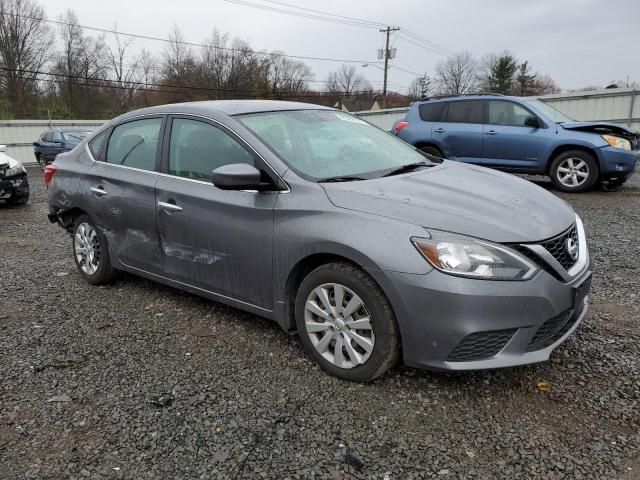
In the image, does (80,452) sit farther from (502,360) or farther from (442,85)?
(442,85)

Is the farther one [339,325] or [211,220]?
[211,220]

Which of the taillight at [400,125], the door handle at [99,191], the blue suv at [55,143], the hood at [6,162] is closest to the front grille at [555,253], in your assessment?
the door handle at [99,191]

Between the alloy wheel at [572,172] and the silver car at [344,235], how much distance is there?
6.10 metres

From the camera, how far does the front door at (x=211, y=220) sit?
10.5ft

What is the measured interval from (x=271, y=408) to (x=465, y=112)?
28.1 feet

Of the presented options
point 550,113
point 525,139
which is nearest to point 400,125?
point 525,139

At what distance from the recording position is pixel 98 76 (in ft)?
146

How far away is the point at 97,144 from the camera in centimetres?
462

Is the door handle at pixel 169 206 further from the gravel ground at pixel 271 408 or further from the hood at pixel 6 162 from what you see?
the hood at pixel 6 162

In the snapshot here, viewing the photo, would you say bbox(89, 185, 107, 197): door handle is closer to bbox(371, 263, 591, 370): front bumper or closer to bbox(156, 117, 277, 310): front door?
bbox(156, 117, 277, 310): front door

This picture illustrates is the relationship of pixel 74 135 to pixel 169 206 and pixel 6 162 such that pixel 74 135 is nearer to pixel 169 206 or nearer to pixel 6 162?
pixel 6 162

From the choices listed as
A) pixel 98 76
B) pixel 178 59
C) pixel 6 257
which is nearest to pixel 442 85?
pixel 178 59

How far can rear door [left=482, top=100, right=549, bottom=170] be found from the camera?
9164 millimetres

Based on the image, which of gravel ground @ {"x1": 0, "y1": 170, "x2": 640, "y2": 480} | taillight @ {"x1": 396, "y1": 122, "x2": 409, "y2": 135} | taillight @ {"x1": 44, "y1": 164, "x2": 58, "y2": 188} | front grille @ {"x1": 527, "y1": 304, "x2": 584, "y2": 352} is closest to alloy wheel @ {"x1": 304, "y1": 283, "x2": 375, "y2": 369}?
gravel ground @ {"x1": 0, "y1": 170, "x2": 640, "y2": 480}
